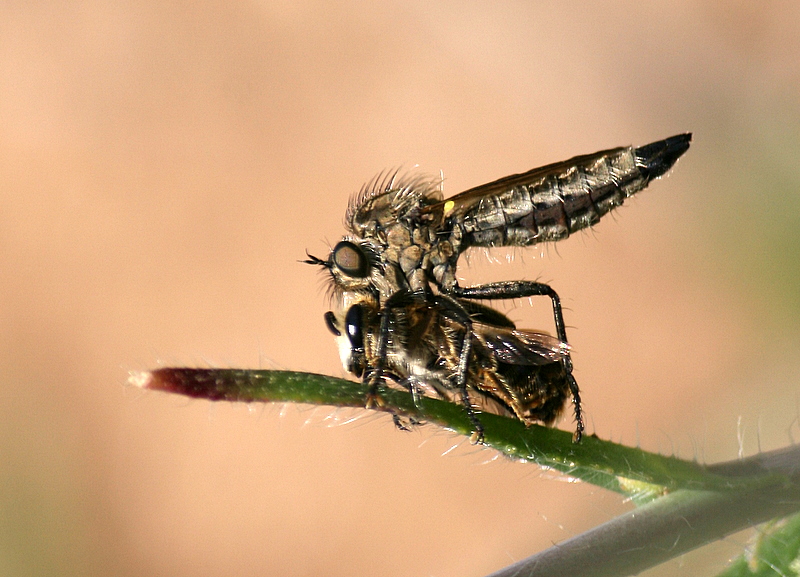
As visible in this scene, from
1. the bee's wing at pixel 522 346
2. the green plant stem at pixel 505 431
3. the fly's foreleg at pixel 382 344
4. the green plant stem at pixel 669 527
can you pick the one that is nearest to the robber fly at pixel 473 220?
the fly's foreleg at pixel 382 344

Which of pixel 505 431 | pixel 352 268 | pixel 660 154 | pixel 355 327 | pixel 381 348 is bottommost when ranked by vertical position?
pixel 505 431

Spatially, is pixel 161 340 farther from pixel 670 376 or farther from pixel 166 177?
pixel 670 376

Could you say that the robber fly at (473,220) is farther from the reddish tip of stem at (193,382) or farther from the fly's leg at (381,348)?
the reddish tip of stem at (193,382)

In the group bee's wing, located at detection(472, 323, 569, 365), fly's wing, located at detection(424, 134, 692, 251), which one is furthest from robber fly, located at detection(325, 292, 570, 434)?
fly's wing, located at detection(424, 134, 692, 251)

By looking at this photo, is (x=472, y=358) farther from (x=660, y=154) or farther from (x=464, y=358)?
(x=660, y=154)

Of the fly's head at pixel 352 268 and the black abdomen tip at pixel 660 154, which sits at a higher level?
the black abdomen tip at pixel 660 154

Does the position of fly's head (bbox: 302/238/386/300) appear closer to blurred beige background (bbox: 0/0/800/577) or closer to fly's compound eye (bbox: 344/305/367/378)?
fly's compound eye (bbox: 344/305/367/378)

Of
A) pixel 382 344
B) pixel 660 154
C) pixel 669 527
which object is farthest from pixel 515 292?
pixel 669 527
